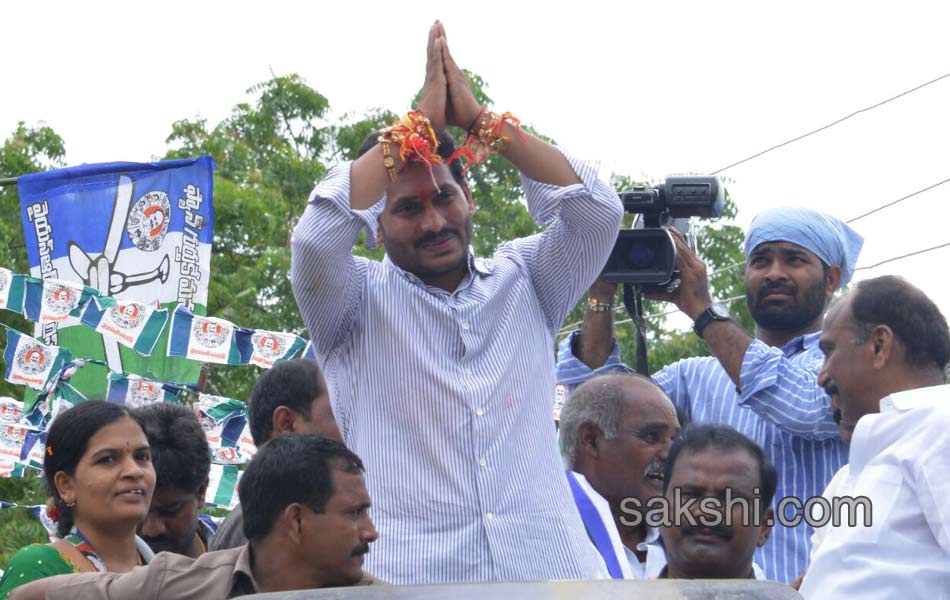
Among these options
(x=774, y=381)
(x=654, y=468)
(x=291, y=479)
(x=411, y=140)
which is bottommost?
(x=291, y=479)

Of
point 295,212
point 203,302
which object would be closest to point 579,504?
point 203,302

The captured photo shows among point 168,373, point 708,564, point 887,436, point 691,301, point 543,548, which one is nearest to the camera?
point 887,436

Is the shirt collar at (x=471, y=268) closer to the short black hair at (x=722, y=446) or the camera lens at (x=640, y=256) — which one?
the short black hair at (x=722, y=446)

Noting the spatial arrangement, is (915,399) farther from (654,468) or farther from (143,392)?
(143,392)

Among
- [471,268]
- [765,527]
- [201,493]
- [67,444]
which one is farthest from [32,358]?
[765,527]

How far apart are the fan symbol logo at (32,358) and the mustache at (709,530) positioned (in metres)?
4.96

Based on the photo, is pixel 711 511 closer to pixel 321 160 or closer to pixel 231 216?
pixel 231 216

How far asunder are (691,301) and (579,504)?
33.3 inches

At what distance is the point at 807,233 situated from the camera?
4.72 metres

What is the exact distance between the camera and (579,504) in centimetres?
416

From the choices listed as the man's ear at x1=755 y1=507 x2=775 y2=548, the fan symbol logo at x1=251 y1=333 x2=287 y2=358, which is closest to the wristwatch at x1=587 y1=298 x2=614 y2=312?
the man's ear at x1=755 y1=507 x2=775 y2=548

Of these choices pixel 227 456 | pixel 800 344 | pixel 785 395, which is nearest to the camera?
pixel 785 395

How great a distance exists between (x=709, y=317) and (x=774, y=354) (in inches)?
11.5

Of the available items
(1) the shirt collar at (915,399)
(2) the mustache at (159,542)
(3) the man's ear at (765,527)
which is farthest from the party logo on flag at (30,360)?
(1) the shirt collar at (915,399)
